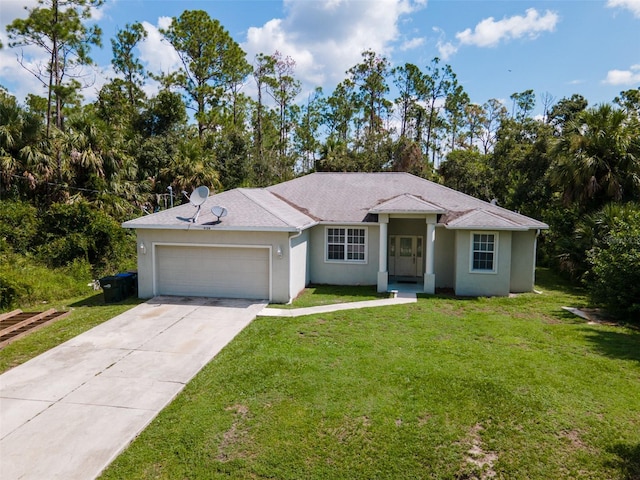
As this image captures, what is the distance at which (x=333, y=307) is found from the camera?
1290 centimetres

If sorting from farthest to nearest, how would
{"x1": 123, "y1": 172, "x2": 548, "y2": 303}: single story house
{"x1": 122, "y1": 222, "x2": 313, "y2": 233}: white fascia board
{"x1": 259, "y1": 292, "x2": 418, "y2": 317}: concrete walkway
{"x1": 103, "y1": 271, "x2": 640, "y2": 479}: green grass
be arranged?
{"x1": 123, "y1": 172, "x2": 548, "y2": 303}: single story house → {"x1": 122, "y1": 222, "x2": 313, "y2": 233}: white fascia board → {"x1": 259, "y1": 292, "x2": 418, "y2": 317}: concrete walkway → {"x1": 103, "y1": 271, "x2": 640, "y2": 479}: green grass

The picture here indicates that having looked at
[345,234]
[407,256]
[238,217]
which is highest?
[238,217]

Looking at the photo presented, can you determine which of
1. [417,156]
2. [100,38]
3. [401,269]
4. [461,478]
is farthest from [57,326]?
[417,156]

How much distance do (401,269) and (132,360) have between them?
12104 mm

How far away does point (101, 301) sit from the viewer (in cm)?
1399

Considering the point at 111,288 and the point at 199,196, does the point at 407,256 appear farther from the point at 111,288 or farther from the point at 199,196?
the point at 111,288

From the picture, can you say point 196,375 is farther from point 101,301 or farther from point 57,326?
point 101,301

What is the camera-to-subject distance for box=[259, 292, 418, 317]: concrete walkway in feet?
40.0

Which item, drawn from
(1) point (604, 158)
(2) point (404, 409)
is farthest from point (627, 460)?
(1) point (604, 158)

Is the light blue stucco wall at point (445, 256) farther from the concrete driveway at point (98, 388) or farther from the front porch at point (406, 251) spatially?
the concrete driveway at point (98, 388)

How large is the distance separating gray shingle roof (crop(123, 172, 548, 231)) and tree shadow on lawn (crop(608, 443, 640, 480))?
9.44 m

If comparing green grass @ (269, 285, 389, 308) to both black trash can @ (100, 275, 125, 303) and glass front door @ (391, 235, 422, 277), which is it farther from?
black trash can @ (100, 275, 125, 303)

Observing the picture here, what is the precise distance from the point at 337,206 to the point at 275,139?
3109cm

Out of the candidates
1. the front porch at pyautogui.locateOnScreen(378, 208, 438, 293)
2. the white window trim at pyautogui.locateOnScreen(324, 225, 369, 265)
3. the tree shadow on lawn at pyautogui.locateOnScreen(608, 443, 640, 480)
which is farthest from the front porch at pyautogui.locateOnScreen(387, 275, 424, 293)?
the tree shadow on lawn at pyautogui.locateOnScreen(608, 443, 640, 480)
